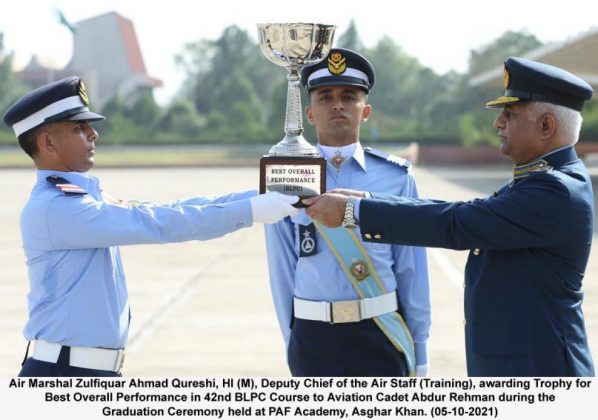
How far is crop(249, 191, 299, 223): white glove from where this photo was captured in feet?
12.3

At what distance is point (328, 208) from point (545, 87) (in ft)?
3.05

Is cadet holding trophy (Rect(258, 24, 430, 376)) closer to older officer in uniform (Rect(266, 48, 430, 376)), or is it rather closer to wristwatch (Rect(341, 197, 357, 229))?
older officer in uniform (Rect(266, 48, 430, 376))

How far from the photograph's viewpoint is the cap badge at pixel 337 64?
4.23 metres

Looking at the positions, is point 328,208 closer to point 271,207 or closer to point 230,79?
point 271,207

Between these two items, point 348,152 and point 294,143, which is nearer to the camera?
point 294,143

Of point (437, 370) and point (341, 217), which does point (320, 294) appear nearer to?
point (341, 217)

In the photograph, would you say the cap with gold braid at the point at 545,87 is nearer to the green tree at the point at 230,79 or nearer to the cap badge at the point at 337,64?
the cap badge at the point at 337,64

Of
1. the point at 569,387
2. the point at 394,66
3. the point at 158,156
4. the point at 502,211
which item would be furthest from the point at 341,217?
the point at 394,66

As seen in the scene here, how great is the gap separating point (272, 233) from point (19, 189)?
79.1ft

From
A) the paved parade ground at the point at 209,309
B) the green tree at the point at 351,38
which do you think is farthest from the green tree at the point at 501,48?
the paved parade ground at the point at 209,309

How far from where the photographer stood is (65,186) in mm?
3615

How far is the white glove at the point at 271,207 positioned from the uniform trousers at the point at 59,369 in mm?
826

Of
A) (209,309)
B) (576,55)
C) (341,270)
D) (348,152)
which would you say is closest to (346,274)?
(341,270)

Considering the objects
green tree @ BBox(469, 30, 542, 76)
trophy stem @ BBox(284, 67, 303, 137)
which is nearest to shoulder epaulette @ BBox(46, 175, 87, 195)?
trophy stem @ BBox(284, 67, 303, 137)
